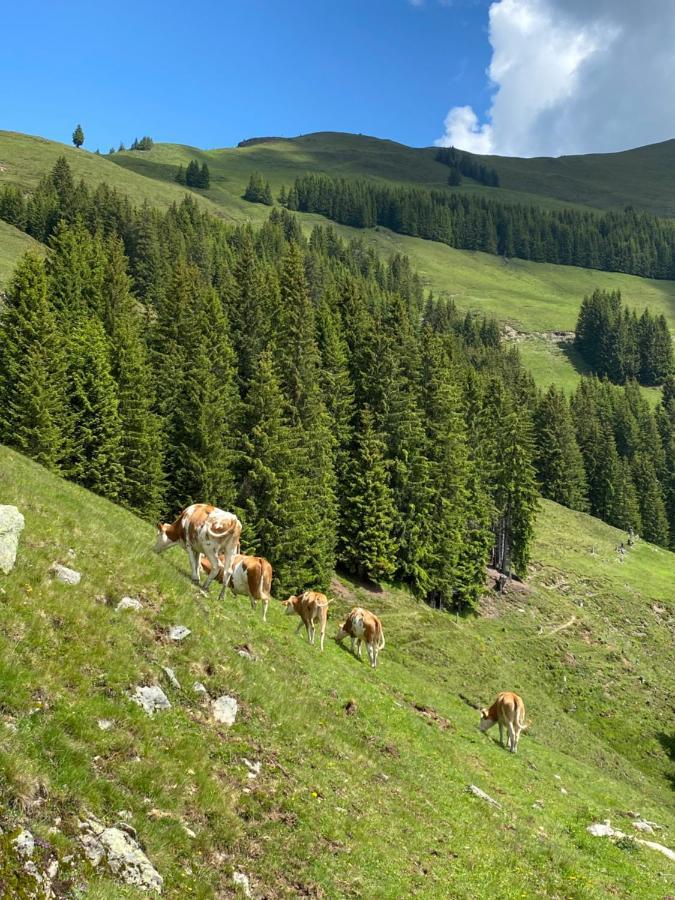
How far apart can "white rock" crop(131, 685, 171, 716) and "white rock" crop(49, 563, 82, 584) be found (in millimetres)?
3009

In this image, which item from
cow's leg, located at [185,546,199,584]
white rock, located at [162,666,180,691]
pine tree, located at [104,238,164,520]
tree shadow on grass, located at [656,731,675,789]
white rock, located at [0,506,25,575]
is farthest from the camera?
pine tree, located at [104,238,164,520]

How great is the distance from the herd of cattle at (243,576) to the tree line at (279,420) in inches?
631

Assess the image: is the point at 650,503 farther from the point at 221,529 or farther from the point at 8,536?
the point at 8,536

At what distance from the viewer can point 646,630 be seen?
6234 centimetres

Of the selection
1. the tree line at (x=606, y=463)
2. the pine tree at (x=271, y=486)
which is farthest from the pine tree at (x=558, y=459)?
the pine tree at (x=271, y=486)

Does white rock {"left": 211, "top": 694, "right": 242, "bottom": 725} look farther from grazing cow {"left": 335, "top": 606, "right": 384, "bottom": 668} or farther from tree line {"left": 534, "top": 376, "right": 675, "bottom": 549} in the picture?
tree line {"left": 534, "top": 376, "right": 675, "bottom": 549}

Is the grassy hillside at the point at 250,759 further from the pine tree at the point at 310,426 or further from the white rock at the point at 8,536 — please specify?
the pine tree at the point at 310,426

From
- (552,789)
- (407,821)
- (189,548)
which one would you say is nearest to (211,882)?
(407,821)

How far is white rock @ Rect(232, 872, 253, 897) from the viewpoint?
304 inches

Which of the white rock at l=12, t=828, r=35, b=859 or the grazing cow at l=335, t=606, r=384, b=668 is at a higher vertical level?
the white rock at l=12, t=828, r=35, b=859

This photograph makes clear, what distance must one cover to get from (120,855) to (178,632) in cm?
568

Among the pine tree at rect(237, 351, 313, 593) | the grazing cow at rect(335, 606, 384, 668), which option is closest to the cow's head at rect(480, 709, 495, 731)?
the grazing cow at rect(335, 606, 384, 668)

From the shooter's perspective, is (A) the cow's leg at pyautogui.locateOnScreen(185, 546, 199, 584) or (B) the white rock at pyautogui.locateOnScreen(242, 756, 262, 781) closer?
(B) the white rock at pyautogui.locateOnScreen(242, 756, 262, 781)

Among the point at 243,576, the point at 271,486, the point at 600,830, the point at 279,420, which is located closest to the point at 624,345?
the point at 279,420
